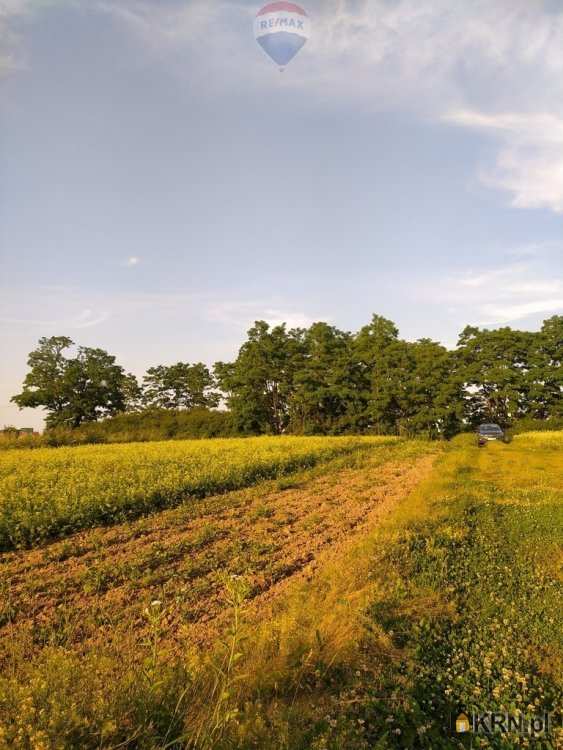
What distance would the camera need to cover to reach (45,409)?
68.6 m

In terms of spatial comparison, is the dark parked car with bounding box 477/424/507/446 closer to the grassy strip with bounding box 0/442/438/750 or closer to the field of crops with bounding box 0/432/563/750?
the field of crops with bounding box 0/432/563/750

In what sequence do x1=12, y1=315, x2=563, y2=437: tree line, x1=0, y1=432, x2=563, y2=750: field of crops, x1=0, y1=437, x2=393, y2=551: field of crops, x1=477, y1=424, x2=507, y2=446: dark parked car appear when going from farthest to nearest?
x1=12, y1=315, x2=563, y2=437: tree line → x1=477, y1=424, x2=507, y2=446: dark parked car → x1=0, y1=437, x2=393, y2=551: field of crops → x1=0, y1=432, x2=563, y2=750: field of crops

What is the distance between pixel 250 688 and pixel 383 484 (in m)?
13.4

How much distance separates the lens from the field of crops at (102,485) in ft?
33.2

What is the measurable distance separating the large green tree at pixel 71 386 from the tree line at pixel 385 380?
20492 millimetres

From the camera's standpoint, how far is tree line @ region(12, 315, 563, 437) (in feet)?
182

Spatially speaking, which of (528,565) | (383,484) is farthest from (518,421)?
(528,565)

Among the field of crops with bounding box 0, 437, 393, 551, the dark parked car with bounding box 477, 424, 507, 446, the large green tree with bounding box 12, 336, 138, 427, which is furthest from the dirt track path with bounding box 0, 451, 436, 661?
the large green tree with bounding box 12, 336, 138, 427

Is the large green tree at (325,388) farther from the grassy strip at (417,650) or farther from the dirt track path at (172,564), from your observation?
the grassy strip at (417,650)

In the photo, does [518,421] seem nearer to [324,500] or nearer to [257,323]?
[257,323]

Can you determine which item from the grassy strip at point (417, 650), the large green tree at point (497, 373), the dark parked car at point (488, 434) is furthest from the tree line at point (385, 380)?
the grassy strip at point (417, 650)

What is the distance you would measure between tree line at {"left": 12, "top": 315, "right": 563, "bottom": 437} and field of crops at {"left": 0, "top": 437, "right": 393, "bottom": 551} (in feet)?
113

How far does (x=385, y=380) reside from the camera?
56.0m

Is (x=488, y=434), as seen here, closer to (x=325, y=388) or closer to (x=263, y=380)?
(x=325, y=388)
